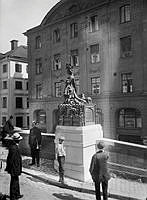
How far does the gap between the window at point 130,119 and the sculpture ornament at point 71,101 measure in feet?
6.75

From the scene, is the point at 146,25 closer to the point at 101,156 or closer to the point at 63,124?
the point at 63,124

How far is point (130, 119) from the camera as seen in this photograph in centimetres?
569

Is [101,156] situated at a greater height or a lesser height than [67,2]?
lesser

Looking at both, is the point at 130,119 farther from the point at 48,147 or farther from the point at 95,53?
the point at 48,147

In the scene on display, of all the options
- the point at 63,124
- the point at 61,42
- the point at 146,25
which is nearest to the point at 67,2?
the point at 61,42

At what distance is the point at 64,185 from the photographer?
10.3ft

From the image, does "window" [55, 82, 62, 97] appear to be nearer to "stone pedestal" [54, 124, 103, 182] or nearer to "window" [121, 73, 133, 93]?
"window" [121, 73, 133, 93]

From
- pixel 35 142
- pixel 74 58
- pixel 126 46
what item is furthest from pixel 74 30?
→ pixel 35 142

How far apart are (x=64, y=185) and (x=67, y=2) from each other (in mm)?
4223

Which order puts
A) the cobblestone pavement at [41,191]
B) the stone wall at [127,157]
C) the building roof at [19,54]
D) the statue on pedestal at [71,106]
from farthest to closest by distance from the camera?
1. the building roof at [19,54]
2. the statue on pedestal at [71,106]
3. the stone wall at [127,157]
4. the cobblestone pavement at [41,191]

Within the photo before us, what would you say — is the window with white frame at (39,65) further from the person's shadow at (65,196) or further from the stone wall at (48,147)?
the person's shadow at (65,196)

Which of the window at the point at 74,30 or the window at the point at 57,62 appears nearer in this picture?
the window at the point at 57,62

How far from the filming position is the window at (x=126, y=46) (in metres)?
5.75

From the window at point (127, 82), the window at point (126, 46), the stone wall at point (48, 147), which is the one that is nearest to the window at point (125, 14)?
the window at point (126, 46)
